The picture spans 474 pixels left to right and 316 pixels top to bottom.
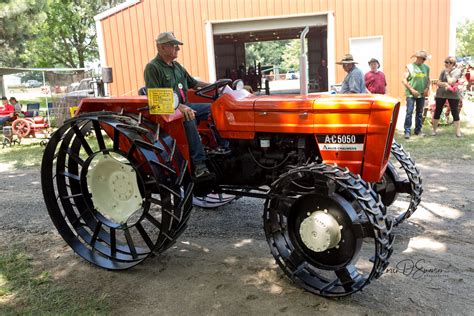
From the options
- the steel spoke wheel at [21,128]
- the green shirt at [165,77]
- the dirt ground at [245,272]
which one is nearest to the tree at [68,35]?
the steel spoke wheel at [21,128]

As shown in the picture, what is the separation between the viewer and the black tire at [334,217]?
8.53 feet

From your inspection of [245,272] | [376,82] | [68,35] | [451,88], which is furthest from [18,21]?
[245,272]

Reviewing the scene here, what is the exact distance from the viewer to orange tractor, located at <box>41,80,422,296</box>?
2754 millimetres

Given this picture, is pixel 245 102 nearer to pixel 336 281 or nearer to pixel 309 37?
pixel 336 281

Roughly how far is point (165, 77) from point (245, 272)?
1625 mm

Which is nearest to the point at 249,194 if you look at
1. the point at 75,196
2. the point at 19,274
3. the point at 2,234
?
the point at 75,196

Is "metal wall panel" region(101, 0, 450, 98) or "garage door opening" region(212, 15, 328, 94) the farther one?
"garage door opening" region(212, 15, 328, 94)

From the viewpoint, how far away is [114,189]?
3557 mm

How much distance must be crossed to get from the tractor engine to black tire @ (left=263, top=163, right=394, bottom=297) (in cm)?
25

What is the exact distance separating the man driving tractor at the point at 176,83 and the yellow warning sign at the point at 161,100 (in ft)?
0.67

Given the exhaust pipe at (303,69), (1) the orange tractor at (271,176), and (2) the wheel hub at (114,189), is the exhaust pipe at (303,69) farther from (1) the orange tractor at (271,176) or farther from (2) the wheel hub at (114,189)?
(2) the wheel hub at (114,189)

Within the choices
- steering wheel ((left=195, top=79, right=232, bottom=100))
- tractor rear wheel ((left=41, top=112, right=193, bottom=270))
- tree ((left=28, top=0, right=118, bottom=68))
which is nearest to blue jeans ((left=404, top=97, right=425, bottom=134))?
steering wheel ((left=195, top=79, right=232, bottom=100))

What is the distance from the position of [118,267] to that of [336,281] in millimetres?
1633

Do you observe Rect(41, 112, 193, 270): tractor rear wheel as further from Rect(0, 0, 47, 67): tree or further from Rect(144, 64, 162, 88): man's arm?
Rect(0, 0, 47, 67): tree
